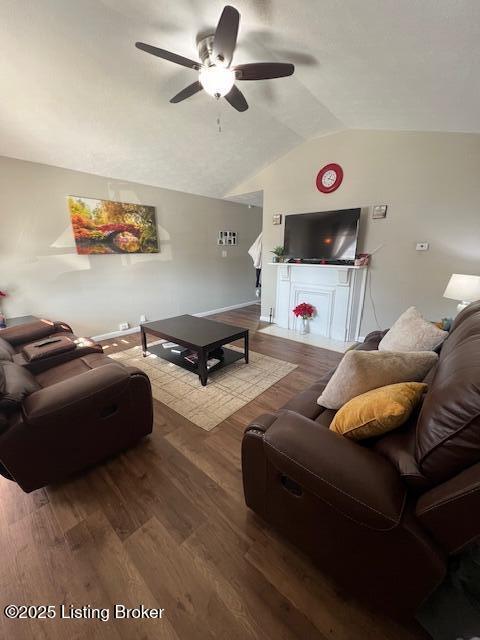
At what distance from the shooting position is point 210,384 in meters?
2.50

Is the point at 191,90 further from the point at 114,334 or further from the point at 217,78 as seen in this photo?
the point at 114,334

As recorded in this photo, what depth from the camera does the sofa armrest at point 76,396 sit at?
1230 millimetres

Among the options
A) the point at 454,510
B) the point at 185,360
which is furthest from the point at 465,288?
the point at 185,360

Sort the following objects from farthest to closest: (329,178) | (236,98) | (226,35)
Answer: (329,178)
(236,98)
(226,35)

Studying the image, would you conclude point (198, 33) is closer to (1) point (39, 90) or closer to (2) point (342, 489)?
(1) point (39, 90)

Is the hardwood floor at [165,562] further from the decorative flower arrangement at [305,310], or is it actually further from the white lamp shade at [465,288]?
the decorative flower arrangement at [305,310]

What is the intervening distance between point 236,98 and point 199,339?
2.06m

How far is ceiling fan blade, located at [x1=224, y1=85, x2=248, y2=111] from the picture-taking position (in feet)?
6.36

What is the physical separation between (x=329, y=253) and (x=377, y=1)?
2.47m

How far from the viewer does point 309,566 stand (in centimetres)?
110

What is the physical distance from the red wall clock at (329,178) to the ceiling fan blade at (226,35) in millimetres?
2294

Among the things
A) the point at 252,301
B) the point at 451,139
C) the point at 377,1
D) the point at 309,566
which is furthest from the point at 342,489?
the point at 252,301

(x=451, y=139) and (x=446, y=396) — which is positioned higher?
(x=451, y=139)

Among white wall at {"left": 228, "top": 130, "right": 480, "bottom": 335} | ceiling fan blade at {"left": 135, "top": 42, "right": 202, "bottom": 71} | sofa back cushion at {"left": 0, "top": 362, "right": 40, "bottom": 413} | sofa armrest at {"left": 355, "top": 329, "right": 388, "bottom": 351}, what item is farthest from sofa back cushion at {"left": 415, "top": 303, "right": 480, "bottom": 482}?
white wall at {"left": 228, "top": 130, "right": 480, "bottom": 335}
